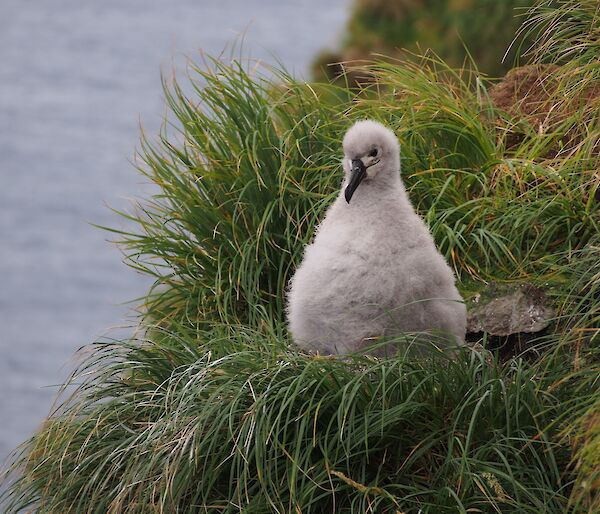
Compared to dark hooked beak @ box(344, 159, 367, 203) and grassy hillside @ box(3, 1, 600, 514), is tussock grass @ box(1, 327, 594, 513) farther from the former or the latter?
dark hooked beak @ box(344, 159, 367, 203)

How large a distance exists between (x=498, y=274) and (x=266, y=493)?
5.57ft

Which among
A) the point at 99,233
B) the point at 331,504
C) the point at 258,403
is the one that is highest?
the point at 99,233

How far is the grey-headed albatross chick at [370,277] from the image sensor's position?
4652 mm

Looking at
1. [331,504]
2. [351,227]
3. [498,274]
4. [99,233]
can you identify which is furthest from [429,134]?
[99,233]

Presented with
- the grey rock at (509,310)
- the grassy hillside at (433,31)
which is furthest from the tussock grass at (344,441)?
the grassy hillside at (433,31)

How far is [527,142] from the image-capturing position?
607cm

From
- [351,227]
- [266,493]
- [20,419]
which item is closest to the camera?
[266,493]

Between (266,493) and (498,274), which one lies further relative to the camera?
(498,274)

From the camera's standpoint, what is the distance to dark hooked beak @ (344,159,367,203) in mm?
4836

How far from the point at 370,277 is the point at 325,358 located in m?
0.33

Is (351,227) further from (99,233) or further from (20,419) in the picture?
(99,233)

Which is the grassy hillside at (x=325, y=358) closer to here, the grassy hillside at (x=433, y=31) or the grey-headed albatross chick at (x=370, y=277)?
the grey-headed albatross chick at (x=370, y=277)

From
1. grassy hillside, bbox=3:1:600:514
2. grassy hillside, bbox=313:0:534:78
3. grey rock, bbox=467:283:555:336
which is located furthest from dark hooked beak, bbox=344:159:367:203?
grassy hillside, bbox=313:0:534:78

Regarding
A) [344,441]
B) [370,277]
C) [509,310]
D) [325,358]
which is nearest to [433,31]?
[509,310]
